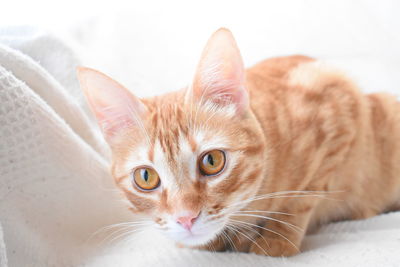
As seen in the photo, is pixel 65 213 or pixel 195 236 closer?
pixel 195 236

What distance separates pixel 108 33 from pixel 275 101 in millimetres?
954

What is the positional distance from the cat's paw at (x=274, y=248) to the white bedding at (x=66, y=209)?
0.03m

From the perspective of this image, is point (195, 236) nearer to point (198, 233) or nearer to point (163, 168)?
point (198, 233)

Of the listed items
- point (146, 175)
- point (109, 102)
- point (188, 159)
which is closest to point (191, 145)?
point (188, 159)

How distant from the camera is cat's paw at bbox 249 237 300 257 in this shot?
1108mm

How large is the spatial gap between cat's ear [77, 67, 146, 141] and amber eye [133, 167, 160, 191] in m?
0.13

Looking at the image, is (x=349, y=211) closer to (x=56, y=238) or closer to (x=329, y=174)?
(x=329, y=174)

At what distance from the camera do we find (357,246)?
1.06 meters

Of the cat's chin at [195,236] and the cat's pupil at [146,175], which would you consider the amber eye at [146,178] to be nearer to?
the cat's pupil at [146,175]

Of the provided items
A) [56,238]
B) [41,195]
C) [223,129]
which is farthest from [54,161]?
[223,129]

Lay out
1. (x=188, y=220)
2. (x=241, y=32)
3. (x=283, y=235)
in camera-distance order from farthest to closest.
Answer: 1. (x=241, y=32)
2. (x=283, y=235)
3. (x=188, y=220)

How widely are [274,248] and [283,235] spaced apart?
0.05m

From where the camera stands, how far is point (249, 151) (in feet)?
3.42

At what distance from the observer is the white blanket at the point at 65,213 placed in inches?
40.8
